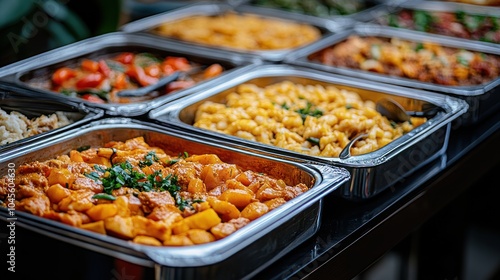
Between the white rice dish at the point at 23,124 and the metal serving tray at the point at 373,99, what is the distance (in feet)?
1.04

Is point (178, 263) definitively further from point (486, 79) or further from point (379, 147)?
point (486, 79)

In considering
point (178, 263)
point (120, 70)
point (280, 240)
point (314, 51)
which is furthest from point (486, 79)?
point (178, 263)

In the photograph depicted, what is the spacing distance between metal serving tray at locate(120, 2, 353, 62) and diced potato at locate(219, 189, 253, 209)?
4.98ft

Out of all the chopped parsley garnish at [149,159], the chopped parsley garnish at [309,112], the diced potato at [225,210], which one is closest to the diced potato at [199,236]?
the diced potato at [225,210]

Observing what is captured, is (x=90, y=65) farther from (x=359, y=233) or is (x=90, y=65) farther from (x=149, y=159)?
(x=359, y=233)

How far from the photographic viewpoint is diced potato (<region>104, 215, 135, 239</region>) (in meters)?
1.64

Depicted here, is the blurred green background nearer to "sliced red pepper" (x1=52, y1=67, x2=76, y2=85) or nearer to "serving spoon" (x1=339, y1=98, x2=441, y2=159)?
"sliced red pepper" (x1=52, y1=67, x2=76, y2=85)

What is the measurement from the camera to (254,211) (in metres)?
1.79

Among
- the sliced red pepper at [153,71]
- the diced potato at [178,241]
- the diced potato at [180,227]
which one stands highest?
the sliced red pepper at [153,71]

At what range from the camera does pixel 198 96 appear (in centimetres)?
277

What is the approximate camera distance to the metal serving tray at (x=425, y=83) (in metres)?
2.82

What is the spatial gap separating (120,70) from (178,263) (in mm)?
1829

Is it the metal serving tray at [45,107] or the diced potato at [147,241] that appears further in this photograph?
the metal serving tray at [45,107]

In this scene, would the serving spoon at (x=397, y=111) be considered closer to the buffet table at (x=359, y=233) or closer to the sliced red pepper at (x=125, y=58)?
the buffet table at (x=359, y=233)
